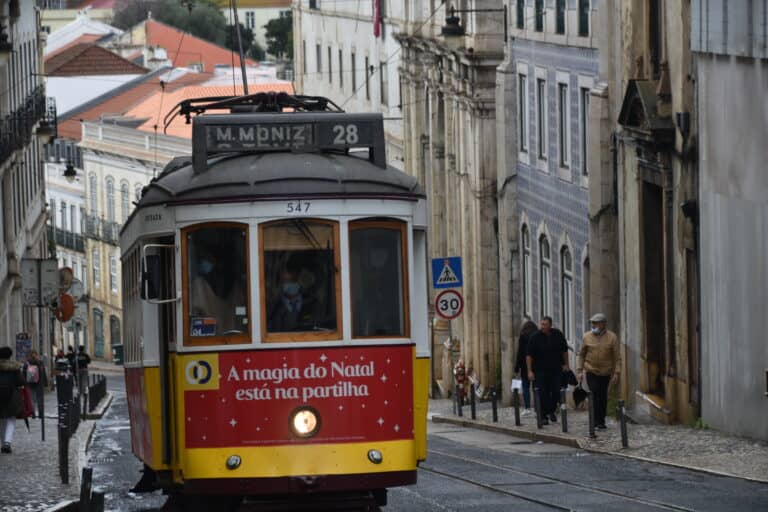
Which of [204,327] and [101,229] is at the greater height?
[204,327]

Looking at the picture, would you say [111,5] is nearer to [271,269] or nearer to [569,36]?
[569,36]

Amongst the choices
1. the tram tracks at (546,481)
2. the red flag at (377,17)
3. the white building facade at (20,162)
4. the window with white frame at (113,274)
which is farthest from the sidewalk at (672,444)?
the window with white frame at (113,274)

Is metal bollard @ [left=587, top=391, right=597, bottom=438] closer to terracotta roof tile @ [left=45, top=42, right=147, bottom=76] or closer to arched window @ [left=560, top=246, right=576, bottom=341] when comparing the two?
arched window @ [left=560, top=246, right=576, bottom=341]

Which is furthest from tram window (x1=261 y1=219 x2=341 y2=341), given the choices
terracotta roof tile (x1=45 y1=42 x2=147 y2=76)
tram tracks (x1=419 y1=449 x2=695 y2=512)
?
terracotta roof tile (x1=45 y1=42 x2=147 y2=76)

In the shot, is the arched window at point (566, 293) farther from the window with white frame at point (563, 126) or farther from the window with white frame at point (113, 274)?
the window with white frame at point (113, 274)

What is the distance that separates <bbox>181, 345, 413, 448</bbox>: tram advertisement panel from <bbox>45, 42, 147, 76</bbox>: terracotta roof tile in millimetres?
96597

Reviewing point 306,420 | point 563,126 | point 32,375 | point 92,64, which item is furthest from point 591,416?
point 92,64

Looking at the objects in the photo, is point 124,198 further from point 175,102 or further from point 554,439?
point 554,439

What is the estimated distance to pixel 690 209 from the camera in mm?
26375

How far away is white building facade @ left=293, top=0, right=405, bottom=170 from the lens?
207 feet

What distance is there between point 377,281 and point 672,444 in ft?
29.6

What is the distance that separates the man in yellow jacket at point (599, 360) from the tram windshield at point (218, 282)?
10.7 metres

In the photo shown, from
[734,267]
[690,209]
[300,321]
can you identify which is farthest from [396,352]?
[690,209]

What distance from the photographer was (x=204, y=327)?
1493 cm
